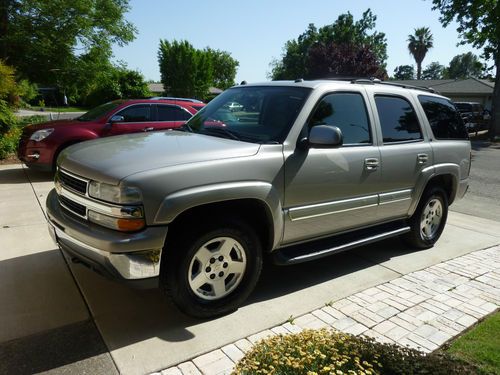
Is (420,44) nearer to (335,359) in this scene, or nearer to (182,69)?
(182,69)

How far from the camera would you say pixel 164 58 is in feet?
194

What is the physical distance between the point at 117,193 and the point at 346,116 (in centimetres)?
242

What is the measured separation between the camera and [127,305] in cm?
370

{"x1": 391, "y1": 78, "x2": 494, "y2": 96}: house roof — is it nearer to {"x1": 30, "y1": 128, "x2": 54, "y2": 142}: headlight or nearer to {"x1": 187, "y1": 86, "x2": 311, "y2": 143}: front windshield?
{"x1": 30, "y1": 128, "x2": 54, "y2": 142}: headlight

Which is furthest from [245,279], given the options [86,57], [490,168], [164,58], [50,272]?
[164,58]

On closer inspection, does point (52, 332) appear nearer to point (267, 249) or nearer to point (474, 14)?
point (267, 249)

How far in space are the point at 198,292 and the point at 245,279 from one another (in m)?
0.44

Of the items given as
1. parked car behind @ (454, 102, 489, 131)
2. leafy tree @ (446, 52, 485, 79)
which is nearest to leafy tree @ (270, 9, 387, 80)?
parked car behind @ (454, 102, 489, 131)

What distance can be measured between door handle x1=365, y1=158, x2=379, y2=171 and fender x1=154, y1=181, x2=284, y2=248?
1184mm

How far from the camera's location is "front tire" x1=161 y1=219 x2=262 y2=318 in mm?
3191

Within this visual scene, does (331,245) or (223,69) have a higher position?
(223,69)

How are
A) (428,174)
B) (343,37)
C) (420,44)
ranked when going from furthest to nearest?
1. (420,44)
2. (343,37)
3. (428,174)

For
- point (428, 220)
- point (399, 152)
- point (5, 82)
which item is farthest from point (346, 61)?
point (399, 152)

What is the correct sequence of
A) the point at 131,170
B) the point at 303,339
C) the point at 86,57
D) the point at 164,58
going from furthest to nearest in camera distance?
the point at 164,58, the point at 86,57, the point at 131,170, the point at 303,339
